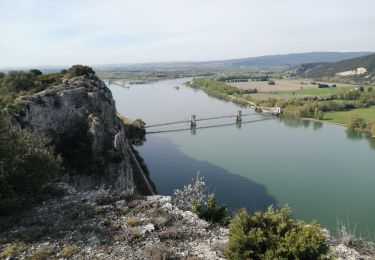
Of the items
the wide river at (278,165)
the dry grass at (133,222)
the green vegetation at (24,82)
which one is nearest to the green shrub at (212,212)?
the dry grass at (133,222)

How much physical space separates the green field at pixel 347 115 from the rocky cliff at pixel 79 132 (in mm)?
54819

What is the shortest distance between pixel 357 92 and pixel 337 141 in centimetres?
4785

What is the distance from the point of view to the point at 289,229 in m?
7.44

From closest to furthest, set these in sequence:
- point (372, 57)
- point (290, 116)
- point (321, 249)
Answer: point (321, 249)
point (290, 116)
point (372, 57)

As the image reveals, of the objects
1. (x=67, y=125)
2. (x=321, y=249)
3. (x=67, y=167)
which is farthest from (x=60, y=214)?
(x=67, y=125)

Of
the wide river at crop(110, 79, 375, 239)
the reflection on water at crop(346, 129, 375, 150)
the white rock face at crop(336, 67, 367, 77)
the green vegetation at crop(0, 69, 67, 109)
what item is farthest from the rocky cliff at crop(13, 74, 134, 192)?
the white rock face at crop(336, 67, 367, 77)

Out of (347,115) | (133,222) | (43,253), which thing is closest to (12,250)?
(43,253)

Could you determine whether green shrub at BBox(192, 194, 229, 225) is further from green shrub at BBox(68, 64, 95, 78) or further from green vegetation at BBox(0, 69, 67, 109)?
green shrub at BBox(68, 64, 95, 78)

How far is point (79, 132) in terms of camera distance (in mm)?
25672

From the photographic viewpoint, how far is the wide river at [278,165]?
95.0ft

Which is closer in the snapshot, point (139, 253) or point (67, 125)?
point (139, 253)

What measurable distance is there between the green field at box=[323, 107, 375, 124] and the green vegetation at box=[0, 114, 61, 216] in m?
65.8

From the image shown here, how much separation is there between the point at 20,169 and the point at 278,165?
33.4 m

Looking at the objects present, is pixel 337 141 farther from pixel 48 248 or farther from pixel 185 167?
pixel 48 248
